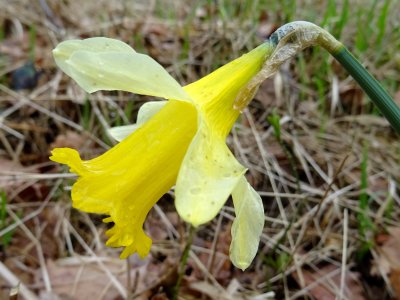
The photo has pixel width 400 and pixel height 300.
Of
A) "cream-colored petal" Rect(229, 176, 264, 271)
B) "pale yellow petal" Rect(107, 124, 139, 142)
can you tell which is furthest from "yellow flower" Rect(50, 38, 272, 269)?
"pale yellow petal" Rect(107, 124, 139, 142)

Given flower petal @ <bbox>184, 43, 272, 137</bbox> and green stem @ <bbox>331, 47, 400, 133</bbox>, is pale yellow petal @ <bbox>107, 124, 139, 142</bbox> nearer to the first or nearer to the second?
flower petal @ <bbox>184, 43, 272, 137</bbox>

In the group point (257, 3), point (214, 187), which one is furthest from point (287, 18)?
point (214, 187)

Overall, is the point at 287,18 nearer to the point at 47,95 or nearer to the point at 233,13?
the point at 233,13

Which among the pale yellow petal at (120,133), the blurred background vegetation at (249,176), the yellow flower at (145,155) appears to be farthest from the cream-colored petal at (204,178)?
the blurred background vegetation at (249,176)

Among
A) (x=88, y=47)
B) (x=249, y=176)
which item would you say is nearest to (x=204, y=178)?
(x=88, y=47)

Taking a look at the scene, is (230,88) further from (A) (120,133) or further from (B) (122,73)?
(A) (120,133)

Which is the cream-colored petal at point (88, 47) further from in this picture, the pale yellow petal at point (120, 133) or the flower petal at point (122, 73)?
the pale yellow petal at point (120, 133)
